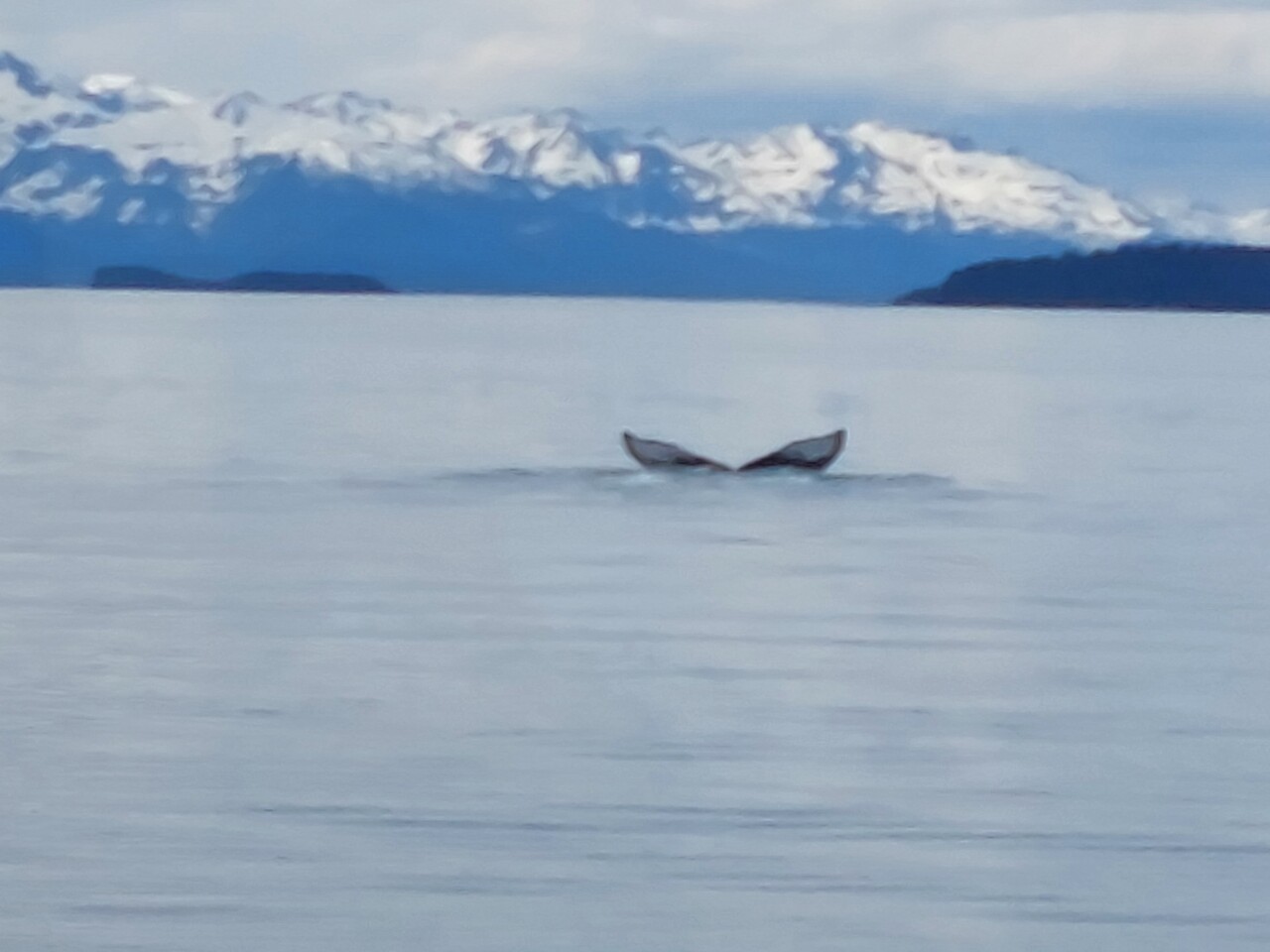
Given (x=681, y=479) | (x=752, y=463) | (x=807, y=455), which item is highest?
(x=807, y=455)

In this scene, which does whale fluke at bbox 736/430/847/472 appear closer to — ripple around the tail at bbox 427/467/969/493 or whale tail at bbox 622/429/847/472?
whale tail at bbox 622/429/847/472

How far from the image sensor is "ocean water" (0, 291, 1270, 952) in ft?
30.8

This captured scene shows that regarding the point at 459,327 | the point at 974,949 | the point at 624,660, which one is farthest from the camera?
the point at 459,327

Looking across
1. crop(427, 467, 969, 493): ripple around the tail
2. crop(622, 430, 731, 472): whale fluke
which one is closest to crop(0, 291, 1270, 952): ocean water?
crop(427, 467, 969, 493): ripple around the tail

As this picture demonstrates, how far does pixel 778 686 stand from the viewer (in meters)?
14.3

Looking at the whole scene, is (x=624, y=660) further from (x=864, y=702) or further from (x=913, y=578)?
(x=913, y=578)

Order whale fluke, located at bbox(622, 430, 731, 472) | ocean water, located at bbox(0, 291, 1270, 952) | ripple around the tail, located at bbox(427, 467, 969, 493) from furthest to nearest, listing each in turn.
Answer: whale fluke, located at bbox(622, 430, 731, 472), ripple around the tail, located at bbox(427, 467, 969, 493), ocean water, located at bbox(0, 291, 1270, 952)

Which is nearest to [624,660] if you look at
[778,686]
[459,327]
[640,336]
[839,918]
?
[778,686]

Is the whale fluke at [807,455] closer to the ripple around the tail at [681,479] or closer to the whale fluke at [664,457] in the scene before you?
the ripple around the tail at [681,479]

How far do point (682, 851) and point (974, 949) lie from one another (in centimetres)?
159

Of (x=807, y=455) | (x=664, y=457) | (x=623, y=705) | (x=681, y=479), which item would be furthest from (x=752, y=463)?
(x=623, y=705)

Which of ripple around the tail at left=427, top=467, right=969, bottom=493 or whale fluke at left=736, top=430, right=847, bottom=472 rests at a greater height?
whale fluke at left=736, top=430, right=847, bottom=472

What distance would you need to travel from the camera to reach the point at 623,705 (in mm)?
13570

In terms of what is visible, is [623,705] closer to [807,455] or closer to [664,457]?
[664,457]
